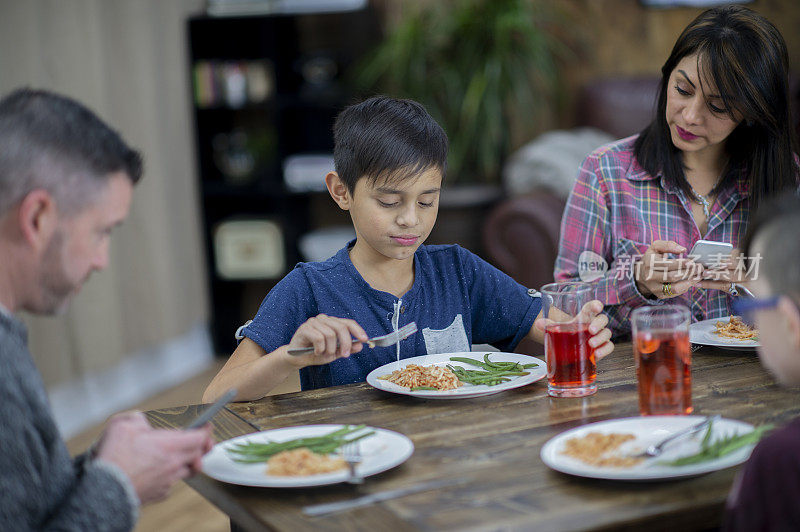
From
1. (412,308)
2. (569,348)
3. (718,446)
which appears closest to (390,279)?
(412,308)

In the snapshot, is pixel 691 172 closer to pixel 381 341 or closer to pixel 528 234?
pixel 381 341

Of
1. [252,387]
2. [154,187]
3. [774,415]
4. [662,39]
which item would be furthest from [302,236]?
[774,415]

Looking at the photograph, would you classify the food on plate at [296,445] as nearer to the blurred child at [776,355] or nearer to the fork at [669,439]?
the fork at [669,439]

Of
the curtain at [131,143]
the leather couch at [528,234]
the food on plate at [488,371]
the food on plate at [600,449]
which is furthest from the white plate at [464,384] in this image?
the curtain at [131,143]

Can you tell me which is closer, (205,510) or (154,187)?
(205,510)

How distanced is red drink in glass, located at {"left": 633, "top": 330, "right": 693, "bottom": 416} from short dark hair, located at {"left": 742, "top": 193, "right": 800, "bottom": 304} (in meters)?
0.28

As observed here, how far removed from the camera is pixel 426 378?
145 centimetres

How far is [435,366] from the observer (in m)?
1.50

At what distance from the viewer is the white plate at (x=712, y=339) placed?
1.59 m

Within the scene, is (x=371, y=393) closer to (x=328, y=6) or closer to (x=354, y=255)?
(x=354, y=255)

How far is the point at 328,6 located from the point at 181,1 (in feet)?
2.51

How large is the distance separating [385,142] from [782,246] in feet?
2.90

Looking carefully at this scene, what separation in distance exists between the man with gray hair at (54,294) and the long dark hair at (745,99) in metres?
1.32

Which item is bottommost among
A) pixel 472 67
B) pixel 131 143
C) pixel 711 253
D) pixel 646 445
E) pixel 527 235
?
pixel 527 235
